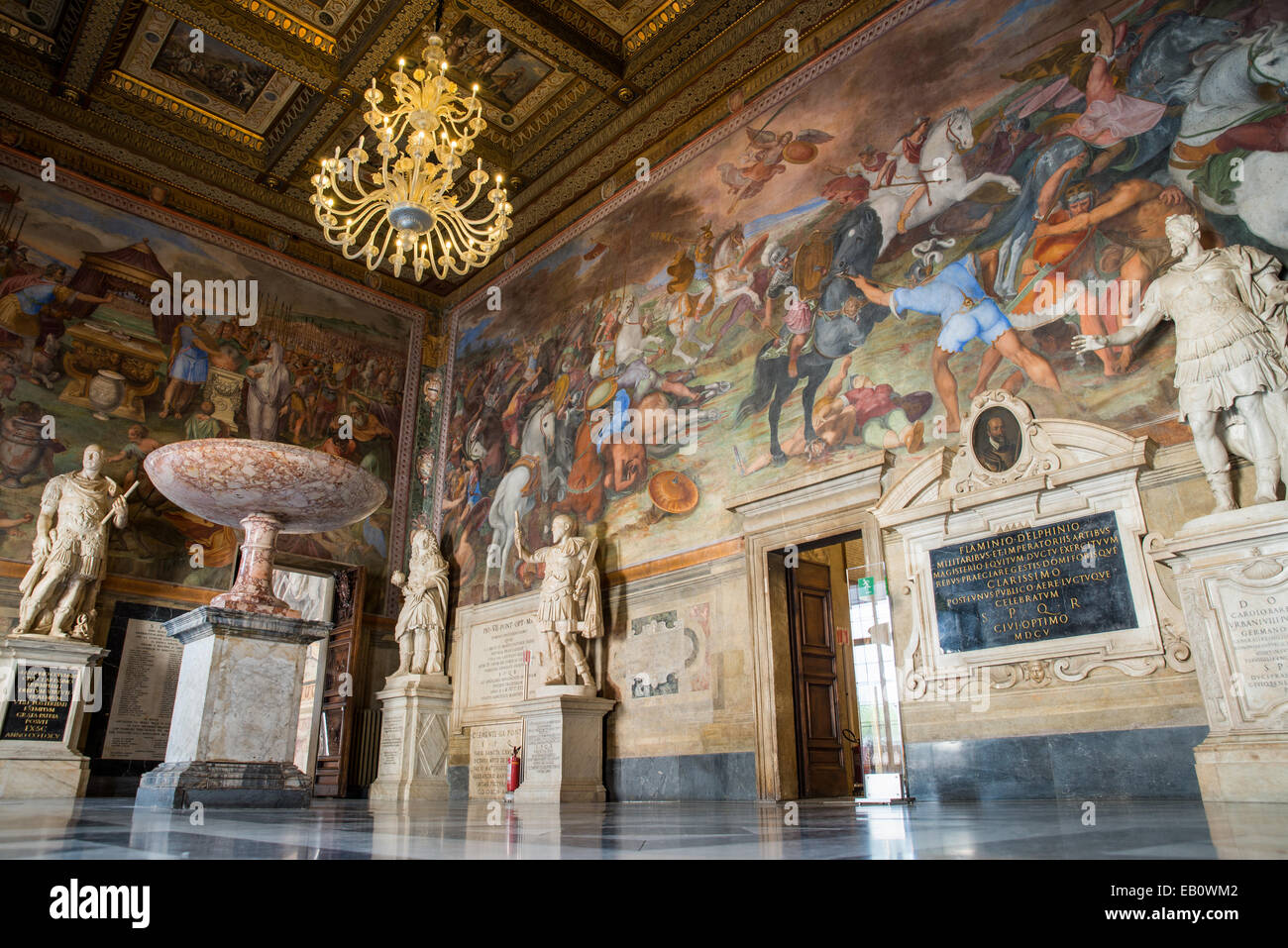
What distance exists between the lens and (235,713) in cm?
566

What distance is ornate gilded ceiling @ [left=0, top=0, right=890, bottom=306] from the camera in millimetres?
9695

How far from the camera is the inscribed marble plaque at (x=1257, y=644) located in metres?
4.38

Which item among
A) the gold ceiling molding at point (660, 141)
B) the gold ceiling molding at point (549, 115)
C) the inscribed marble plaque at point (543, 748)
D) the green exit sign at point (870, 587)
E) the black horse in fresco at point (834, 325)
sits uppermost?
the gold ceiling molding at point (549, 115)

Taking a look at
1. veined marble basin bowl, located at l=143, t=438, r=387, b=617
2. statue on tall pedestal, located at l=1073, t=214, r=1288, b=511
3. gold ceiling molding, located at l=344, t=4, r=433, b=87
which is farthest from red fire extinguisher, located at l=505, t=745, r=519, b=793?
gold ceiling molding, located at l=344, t=4, r=433, b=87

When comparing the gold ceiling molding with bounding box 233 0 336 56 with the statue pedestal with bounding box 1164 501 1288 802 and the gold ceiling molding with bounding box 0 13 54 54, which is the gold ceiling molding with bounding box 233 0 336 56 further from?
the statue pedestal with bounding box 1164 501 1288 802

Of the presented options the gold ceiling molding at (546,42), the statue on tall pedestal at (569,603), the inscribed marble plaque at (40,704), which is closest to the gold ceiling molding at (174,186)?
the gold ceiling molding at (546,42)

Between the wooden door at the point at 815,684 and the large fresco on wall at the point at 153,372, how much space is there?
21.8 feet

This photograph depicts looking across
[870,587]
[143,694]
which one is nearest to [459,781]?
[143,694]

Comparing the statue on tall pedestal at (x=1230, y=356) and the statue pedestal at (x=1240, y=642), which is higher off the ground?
the statue on tall pedestal at (x=1230, y=356)

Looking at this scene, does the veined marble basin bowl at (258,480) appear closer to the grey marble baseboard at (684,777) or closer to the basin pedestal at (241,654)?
the basin pedestal at (241,654)

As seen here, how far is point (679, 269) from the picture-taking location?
9805mm

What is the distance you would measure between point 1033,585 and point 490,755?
6.70 m

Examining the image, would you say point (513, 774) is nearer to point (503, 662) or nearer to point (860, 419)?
point (503, 662)
